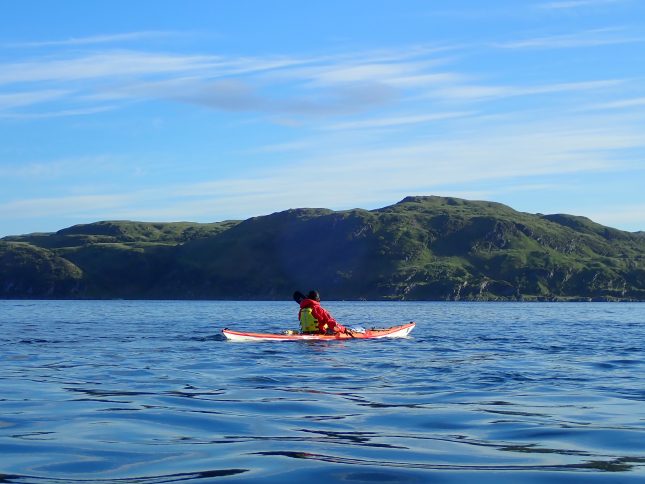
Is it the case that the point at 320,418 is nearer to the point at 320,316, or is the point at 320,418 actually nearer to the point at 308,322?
the point at 308,322

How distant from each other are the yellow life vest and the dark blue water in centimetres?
764

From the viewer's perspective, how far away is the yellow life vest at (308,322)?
38469mm

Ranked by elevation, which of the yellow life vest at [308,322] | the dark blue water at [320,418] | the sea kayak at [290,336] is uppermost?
the yellow life vest at [308,322]

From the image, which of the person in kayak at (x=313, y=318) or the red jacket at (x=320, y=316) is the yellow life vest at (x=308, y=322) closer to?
the person in kayak at (x=313, y=318)

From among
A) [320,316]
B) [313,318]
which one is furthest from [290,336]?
[320,316]

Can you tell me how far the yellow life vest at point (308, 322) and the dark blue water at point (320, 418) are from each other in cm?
764

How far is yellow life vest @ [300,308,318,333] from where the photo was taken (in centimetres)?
3847

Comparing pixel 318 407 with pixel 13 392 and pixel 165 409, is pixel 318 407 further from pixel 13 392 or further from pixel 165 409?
pixel 13 392

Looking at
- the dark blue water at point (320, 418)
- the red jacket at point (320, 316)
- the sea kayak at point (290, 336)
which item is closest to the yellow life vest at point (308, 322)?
the red jacket at point (320, 316)

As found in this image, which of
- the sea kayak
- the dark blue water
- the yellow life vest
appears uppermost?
the yellow life vest

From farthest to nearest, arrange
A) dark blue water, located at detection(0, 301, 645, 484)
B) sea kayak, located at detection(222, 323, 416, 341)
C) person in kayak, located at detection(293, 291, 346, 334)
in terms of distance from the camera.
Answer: person in kayak, located at detection(293, 291, 346, 334)
sea kayak, located at detection(222, 323, 416, 341)
dark blue water, located at detection(0, 301, 645, 484)

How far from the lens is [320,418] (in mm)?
15719

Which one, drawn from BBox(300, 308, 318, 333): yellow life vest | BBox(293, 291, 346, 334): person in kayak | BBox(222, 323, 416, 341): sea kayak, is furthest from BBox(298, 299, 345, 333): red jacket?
BBox(222, 323, 416, 341): sea kayak

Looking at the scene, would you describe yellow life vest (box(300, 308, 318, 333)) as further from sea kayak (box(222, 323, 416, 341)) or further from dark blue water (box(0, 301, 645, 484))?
dark blue water (box(0, 301, 645, 484))
